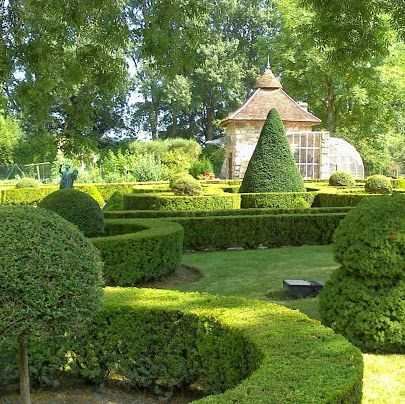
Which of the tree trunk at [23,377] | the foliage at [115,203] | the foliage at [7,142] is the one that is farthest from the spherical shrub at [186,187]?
the foliage at [7,142]

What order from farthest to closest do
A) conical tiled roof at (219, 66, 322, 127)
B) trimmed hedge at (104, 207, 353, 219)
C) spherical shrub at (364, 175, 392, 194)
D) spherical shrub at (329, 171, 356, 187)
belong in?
conical tiled roof at (219, 66, 322, 127), spherical shrub at (329, 171, 356, 187), spherical shrub at (364, 175, 392, 194), trimmed hedge at (104, 207, 353, 219)

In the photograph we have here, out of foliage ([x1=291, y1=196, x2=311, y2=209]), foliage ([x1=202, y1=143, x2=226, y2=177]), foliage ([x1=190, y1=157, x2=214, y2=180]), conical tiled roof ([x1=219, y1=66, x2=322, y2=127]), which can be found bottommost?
foliage ([x1=291, y1=196, x2=311, y2=209])

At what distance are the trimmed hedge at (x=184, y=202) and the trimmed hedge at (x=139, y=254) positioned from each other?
4.53 meters

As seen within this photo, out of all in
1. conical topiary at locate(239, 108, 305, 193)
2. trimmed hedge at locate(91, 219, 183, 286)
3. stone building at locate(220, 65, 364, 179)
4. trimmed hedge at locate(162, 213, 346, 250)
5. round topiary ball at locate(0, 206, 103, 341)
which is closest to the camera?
round topiary ball at locate(0, 206, 103, 341)

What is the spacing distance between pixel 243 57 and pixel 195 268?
3260cm

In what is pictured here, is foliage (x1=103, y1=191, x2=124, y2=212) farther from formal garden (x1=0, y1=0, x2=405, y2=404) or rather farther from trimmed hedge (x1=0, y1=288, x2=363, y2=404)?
trimmed hedge (x1=0, y1=288, x2=363, y2=404)

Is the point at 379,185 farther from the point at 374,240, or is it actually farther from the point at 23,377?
the point at 23,377

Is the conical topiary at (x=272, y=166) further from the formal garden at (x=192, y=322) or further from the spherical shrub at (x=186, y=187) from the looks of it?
the formal garden at (x=192, y=322)

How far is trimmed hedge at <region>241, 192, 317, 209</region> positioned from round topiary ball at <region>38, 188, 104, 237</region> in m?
6.73

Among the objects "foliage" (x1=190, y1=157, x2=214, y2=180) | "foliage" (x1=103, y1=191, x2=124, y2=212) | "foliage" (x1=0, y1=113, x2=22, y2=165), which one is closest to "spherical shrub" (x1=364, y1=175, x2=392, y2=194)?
"foliage" (x1=103, y1=191, x2=124, y2=212)

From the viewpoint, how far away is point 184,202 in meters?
12.8

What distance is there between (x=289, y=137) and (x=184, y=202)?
14.6 meters

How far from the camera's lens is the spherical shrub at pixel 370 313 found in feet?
13.9

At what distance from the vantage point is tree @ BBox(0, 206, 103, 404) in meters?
2.72
